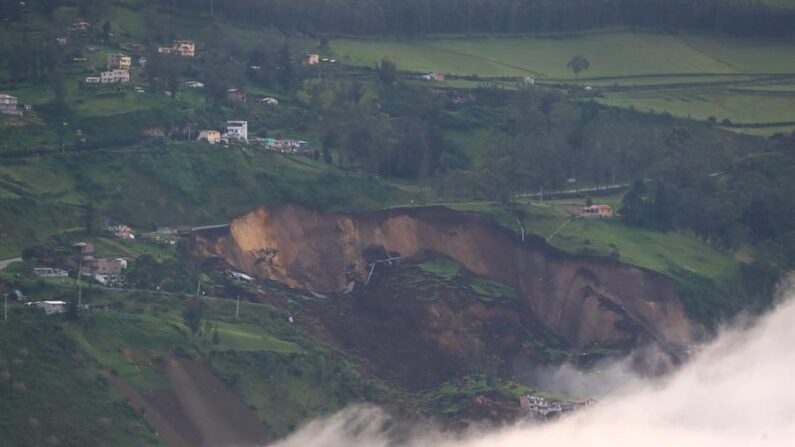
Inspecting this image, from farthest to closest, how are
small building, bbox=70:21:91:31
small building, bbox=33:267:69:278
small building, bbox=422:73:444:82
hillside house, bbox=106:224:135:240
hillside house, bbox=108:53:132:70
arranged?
small building, bbox=422:73:444:82
small building, bbox=70:21:91:31
hillside house, bbox=108:53:132:70
hillside house, bbox=106:224:135:240
small building, bbox=33:267:69:278

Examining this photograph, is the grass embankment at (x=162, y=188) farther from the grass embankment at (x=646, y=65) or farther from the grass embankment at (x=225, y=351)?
the grass embankment at (x=646, y=65)

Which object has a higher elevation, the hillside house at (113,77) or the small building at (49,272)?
the hillside house at (113,77)

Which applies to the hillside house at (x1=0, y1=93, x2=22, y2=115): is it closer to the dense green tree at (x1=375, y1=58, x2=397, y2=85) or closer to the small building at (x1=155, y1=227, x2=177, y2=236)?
the small building at (x1=155, y1=227, x2=177, y2=236)

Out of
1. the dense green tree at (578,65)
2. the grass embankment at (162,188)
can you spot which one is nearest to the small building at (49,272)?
the grass embankment at (162,188)

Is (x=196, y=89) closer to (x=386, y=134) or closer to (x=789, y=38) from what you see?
(x=386, y=134)

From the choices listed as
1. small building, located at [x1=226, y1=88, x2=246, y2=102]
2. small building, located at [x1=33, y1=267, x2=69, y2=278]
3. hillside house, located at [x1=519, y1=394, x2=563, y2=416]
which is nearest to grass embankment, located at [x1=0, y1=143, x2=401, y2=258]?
small building, located at [x1=33, y1=267, x2=69, y2=278]

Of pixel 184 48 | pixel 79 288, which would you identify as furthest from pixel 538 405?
pixel 184 48

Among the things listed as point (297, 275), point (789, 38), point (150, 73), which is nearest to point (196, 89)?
point (150, 73)
